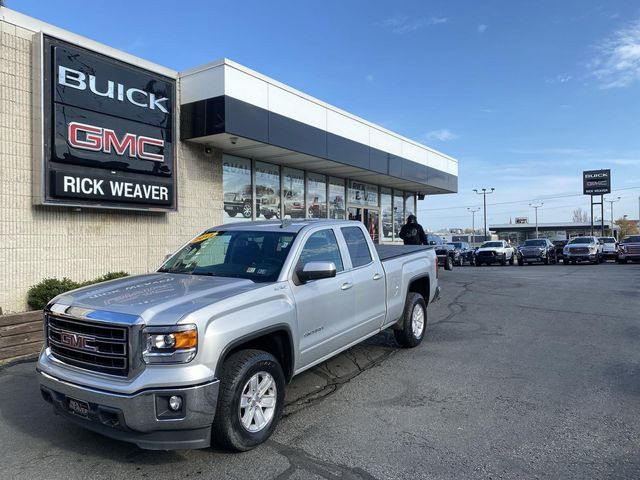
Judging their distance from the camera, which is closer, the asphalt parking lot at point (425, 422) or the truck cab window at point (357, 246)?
the asphalt parking lot at point (425, 422)

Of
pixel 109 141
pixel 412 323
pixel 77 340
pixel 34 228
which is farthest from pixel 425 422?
pixel 109 141

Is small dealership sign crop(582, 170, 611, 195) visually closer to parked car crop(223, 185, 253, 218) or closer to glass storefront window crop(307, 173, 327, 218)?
glass storefront window crop(307, 173, 327, 218)

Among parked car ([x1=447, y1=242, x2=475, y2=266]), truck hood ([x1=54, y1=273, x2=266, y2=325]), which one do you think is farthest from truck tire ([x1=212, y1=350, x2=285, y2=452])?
parked car ([x1=447, y1=242, x2=475, y2=266])

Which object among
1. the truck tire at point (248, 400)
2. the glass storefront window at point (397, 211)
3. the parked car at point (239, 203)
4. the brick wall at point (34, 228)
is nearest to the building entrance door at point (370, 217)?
the glass storefront window at point (397, 211)

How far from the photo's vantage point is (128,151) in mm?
9352

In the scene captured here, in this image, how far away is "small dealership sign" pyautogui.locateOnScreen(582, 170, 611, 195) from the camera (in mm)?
55438

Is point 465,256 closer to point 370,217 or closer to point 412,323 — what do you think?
point 370,217

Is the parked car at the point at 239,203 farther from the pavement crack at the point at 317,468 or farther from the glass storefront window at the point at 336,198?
the pavement crack at the point at 317,468

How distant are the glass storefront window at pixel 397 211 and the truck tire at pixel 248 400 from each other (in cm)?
1739

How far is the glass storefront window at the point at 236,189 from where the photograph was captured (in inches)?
486

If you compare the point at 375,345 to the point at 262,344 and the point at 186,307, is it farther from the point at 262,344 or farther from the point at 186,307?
the point at 186,307

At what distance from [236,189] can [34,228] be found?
5331 mm

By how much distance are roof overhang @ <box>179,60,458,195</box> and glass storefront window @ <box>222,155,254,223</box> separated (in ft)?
0.97

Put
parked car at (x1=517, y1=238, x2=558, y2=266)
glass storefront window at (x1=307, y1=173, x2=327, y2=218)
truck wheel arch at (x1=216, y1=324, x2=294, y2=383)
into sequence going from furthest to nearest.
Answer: parked car at (x1=517, y1=238, x2=558, y2=266) < glass storefront window at (x1=307, y1=173, x2=327, y2=218) < truck wheel arch at (x1=216, y1=324, x2=294, y2=383)
